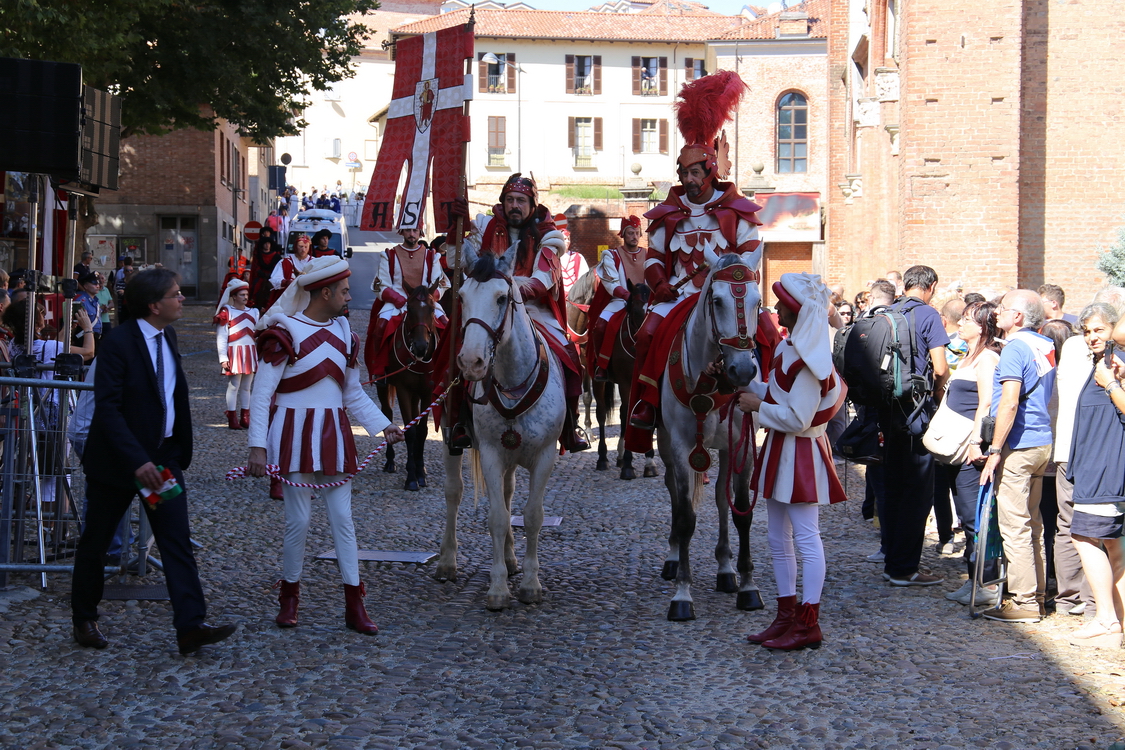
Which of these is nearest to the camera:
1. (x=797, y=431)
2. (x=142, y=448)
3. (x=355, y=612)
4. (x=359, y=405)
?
(x=142, y=448)

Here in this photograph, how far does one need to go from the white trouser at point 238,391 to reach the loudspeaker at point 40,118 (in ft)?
22.2

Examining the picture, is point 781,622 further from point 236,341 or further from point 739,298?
point 236,341

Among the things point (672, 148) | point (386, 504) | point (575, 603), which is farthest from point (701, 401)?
point (672, 148)

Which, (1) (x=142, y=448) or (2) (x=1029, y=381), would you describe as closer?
(1) (x=142, y=448)

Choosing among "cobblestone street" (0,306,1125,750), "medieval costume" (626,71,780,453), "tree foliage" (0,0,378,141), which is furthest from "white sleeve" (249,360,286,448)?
"tree foliage" (0,0,378,141)

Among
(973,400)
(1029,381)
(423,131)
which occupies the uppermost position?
(423,131)

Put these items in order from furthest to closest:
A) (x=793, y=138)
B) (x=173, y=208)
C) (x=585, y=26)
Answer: (x=585, y=26) → (x=793, y=138) → (x=173, y=208)

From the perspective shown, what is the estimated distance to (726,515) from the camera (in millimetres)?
7176

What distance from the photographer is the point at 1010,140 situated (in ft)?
59.4

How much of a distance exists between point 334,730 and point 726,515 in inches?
127

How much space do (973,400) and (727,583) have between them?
81.2 inches

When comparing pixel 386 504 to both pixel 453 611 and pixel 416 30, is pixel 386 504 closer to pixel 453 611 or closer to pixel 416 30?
pixel 453 611

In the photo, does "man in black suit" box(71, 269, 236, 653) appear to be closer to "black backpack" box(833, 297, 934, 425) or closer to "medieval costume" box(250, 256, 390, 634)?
"medieval costume" box(250, 256, 390, 634)

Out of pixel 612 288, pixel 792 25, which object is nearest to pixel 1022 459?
pixel 612 288
